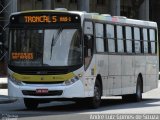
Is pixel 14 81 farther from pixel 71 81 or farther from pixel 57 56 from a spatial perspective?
pixel 71 81

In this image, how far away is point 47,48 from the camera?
2077cm

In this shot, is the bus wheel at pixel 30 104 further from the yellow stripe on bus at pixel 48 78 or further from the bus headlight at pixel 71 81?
the bus headlight at pixel 71 81

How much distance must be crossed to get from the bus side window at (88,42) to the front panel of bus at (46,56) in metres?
0.28

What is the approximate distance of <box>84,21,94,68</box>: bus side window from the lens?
2103 cm

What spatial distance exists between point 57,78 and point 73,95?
0.68 metres

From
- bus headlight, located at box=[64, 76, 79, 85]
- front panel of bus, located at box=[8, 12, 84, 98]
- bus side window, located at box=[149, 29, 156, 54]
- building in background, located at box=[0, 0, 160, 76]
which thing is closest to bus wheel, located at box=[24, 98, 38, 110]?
front panel of bus, located at box=[8, 12, 84, 98]

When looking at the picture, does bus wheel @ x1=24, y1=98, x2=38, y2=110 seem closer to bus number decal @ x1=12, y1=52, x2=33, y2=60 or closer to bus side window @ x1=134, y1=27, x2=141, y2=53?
bus number decal @ x1=12, y1=52, x2=33, y2=60

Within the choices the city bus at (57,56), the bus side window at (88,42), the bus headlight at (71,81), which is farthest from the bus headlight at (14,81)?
the bus side window at (88,42)

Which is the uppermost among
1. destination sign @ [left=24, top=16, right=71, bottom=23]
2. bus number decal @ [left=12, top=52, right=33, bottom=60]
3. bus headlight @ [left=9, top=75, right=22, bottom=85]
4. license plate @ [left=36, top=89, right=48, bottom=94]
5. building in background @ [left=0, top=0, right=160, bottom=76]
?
building in background @ [left=0, top=0, right=160, bottom=76]

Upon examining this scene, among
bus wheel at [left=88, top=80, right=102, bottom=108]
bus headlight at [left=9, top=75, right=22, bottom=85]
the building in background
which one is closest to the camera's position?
bus headlight at [left=9, top=75, right=22, bottom=85]

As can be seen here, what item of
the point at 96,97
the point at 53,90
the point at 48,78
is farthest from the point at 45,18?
the point at 96,97

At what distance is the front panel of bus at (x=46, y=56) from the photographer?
20.6 m

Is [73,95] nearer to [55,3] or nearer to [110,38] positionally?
[110,38]

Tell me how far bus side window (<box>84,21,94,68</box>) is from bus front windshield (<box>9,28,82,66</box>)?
28cm
